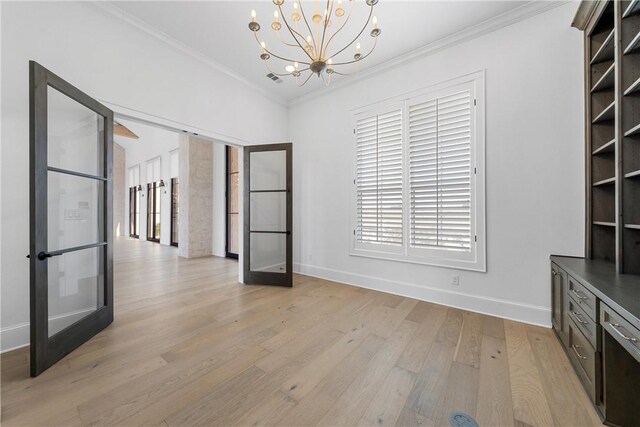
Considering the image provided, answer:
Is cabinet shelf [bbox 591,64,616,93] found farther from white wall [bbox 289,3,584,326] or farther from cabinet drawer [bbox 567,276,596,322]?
cabinet drawer [bbox 567,276,596,322]

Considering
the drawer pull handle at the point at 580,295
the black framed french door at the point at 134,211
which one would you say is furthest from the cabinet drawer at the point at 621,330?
the black framed french door at the point at 134,211

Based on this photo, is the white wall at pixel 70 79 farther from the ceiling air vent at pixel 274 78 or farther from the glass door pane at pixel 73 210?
the ceiling air vent at pixel 274 78

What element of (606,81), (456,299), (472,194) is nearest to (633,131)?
(606,81)

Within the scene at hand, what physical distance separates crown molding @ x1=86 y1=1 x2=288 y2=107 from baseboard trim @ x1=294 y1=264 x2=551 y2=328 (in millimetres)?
3472

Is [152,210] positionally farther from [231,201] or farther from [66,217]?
[66,217]

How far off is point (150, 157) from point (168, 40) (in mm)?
8416

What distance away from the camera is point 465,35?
9.71 feet

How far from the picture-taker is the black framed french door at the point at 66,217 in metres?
1.78

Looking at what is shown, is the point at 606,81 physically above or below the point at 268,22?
below

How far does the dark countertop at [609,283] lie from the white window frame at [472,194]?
29.7 inches

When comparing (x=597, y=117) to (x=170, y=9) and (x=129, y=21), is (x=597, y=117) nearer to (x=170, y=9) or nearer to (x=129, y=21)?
(x=170, y=9)

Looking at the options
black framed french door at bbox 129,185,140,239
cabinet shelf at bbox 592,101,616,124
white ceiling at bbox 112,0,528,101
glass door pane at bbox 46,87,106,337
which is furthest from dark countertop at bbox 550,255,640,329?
black framed french door at bbox 129,185,140,239

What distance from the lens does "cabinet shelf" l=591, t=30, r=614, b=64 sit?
6.64 feet

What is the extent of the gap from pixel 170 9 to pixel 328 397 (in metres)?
3.94
